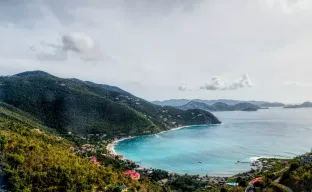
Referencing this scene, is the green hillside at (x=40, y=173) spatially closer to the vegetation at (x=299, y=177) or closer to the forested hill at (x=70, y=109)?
the vegetation at (x=299, y=177)

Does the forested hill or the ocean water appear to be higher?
the forested hill

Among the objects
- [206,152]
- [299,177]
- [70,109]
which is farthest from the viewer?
[70,109]

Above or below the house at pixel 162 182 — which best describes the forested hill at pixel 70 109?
above

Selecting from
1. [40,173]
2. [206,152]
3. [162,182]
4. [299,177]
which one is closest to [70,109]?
[206,152]

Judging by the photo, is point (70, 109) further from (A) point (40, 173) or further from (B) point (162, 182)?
(A) point (40, 173)

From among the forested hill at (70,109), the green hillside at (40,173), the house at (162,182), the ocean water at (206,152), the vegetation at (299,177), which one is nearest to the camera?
the vegetation at (299,177)

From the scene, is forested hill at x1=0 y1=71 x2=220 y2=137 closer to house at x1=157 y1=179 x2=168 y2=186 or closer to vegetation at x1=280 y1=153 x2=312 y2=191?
house at x1=157 y1=179 x2=168 y2=186

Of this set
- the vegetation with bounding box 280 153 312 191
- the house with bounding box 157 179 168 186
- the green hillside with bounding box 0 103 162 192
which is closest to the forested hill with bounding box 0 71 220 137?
the house with bounding box 157 179 168 186

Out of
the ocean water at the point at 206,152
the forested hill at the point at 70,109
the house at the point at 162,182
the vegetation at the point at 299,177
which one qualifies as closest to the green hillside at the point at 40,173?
the vegetation at the point at 299,177

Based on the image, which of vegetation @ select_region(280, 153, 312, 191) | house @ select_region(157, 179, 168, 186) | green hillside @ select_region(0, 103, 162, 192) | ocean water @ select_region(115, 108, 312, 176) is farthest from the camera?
ocean water @ select_region(115, 108, 312, 176)

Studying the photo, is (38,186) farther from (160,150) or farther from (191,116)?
(191,116)

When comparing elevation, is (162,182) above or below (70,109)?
below
